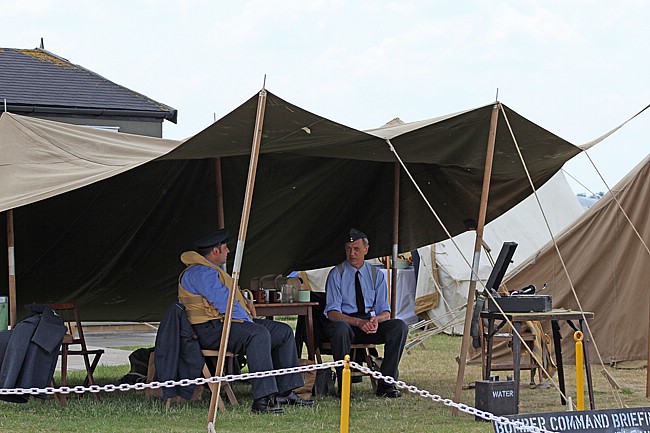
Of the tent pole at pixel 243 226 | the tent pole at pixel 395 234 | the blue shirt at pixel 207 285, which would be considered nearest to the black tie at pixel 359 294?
the tent pole at pixel 395 234

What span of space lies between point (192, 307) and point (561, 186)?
8.39m

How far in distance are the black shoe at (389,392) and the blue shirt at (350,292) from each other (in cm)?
49

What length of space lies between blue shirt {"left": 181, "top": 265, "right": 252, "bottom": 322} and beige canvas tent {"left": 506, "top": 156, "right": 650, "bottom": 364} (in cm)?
371

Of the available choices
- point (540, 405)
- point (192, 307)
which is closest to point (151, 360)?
point (192, 307)

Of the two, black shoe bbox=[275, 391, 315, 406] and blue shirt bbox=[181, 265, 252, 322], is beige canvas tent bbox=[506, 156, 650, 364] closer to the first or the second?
black shoe bbox=[275, 391, 315, 406]

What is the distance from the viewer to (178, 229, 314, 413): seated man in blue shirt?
610cm

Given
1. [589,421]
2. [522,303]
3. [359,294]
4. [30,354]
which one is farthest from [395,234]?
[589,421]

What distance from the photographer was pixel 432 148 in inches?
249

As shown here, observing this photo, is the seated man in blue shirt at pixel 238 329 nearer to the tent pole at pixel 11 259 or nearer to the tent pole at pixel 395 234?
the tent pole at pixel 11 259

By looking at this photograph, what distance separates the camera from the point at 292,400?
6.28 m

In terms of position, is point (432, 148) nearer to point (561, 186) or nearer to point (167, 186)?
point (167, 186)

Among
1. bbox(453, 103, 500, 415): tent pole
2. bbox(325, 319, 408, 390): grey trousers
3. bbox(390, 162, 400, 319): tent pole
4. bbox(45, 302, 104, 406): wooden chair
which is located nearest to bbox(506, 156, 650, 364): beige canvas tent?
bbox(390, 162, 400, 319): tent pole

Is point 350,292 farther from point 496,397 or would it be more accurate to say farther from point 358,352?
point 496,397

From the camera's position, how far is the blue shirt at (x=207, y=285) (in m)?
6.21
